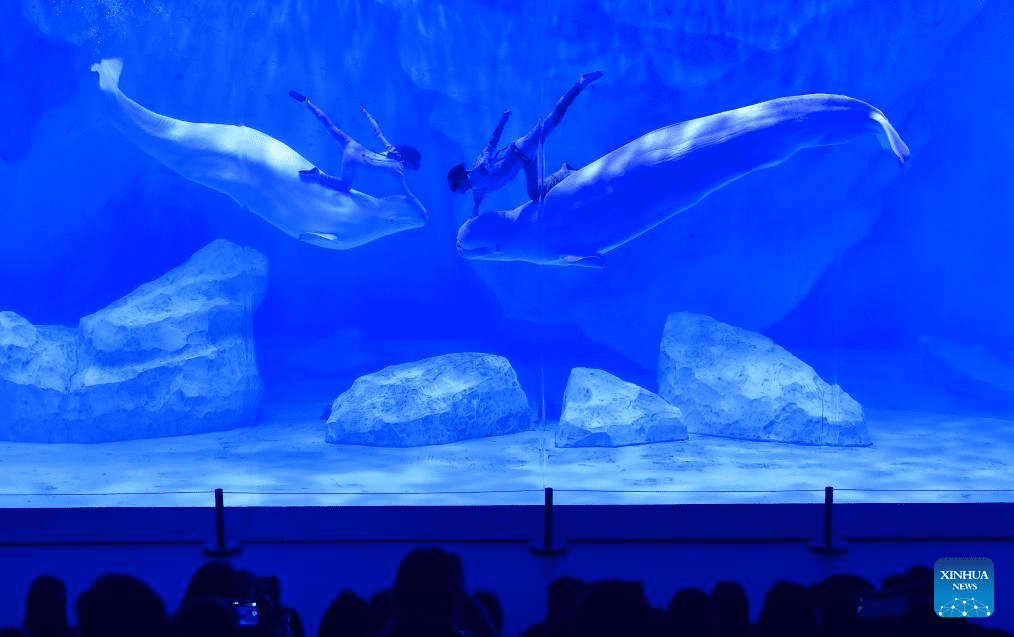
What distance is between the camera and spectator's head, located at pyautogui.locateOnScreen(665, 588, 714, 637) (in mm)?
2221

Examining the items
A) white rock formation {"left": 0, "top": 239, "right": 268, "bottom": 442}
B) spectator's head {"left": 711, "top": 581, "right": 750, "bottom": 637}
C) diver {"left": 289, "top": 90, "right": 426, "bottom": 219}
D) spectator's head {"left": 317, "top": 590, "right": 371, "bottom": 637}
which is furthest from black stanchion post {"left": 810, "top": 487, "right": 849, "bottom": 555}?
white rock formation {"left": 0, "top": 239, "right": 268, "bottom": 442}

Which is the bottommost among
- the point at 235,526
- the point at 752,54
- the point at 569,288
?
the point at 235,526

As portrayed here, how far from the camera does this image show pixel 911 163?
18.0 m

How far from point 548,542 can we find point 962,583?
9.03 ft

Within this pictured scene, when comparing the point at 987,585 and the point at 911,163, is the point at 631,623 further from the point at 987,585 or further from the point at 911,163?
the point at 911,163

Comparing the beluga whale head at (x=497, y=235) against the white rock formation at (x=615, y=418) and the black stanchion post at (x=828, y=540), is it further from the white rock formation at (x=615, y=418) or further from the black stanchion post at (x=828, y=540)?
the black stanchion post at (x=828, y=540)

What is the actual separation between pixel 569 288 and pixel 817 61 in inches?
228

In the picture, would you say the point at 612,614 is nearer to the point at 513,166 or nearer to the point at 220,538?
the point at 220,538

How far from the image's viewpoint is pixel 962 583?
2.76 meters

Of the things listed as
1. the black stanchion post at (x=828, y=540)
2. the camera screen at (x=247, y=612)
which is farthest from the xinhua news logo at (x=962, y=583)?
the black stanchion post at (x=828, y=540)

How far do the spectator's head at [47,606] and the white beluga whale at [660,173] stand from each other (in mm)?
5672

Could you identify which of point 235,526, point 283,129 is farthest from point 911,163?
point 235,526

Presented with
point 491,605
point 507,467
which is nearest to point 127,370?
point 507,467

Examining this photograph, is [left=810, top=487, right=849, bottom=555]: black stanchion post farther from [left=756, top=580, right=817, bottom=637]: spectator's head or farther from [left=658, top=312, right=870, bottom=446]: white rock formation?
Result: [left=658, top=312, right=870, bottom=446]: white rock formation
